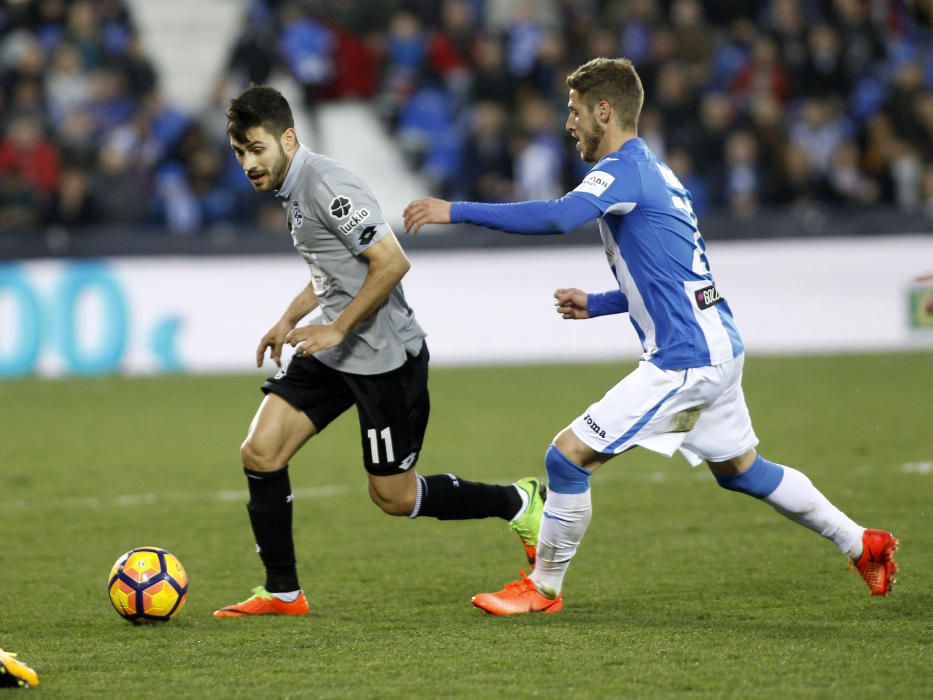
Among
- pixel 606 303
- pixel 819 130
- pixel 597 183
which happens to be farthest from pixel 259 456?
pixel 819 130

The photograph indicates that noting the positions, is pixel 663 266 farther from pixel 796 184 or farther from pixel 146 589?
pixel 796 184

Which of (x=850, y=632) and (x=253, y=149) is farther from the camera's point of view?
(x=253, y=149)

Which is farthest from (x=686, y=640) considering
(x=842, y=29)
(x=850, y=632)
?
(x=842, y=29)

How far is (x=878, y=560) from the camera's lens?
5.34 meters

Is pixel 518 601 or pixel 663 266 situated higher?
pixel 663 266

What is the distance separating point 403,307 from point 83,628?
5.53ft

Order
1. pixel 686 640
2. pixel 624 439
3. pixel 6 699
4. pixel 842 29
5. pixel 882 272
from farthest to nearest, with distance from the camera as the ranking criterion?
pixel 842 29, pixel 882 272, pixel 624 439, pixel 686 640, pixel 6 699

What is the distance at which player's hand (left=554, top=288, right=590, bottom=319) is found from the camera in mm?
5641

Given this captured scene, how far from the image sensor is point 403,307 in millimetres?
5660

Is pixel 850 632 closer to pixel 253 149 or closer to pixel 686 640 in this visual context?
pixel 686 640

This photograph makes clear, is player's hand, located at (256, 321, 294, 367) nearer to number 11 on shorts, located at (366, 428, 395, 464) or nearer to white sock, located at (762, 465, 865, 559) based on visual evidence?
number 11 on shorts, located at (366, 428, 395, 464)

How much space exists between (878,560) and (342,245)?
2298 mm

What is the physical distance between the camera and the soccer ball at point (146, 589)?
5.23 meters

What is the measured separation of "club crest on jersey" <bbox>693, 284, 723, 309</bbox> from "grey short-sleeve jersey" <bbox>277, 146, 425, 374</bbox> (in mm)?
1126
